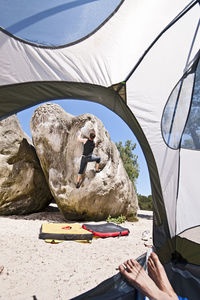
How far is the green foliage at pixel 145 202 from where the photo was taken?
13.6 metres

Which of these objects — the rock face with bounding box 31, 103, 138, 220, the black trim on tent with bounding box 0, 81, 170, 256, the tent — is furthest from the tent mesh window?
the rock face with bounding box 31, 103, 138, 220

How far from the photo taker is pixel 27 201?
20.4ft

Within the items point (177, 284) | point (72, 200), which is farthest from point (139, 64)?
point (72, 200)

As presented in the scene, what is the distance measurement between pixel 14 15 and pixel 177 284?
8.06 ft

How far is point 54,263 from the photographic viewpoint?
2.67 metres

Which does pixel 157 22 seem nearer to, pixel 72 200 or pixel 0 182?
pixel 72 200

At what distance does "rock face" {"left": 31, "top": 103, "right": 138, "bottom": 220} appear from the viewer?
566cm

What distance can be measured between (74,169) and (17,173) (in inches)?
65.2

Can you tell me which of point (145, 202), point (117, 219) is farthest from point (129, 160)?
point (117, 219)

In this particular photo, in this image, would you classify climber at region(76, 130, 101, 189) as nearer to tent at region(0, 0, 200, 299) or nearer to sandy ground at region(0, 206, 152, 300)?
sandy ground at region(0, 206, 152, 300)

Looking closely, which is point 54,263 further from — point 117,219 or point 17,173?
point 17,173

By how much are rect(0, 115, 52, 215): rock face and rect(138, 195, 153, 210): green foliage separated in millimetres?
8829

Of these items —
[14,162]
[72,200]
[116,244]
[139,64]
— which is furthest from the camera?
[14,162]

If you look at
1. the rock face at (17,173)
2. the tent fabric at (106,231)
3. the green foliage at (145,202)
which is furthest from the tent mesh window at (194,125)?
the green foliage at (145,202)
